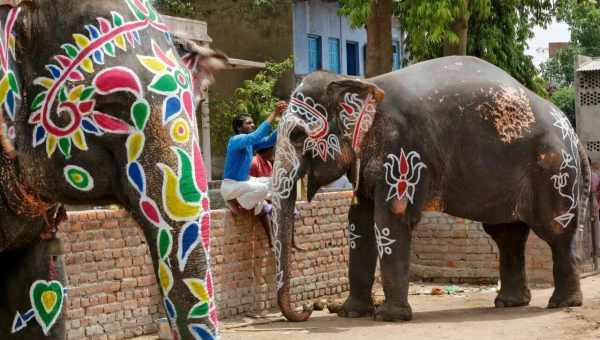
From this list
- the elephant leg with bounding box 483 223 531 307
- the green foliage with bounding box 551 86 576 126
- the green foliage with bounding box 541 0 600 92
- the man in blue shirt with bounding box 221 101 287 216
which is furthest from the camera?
the green foliage with bounding box 541 0 600 92

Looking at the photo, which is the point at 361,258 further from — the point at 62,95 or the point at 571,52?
the point at 571,52

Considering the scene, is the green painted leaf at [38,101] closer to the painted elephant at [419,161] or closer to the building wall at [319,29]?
the painted elephant at [419,161]

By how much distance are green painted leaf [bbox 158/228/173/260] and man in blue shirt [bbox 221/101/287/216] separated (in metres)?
6.83

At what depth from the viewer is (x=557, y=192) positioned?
11.1m

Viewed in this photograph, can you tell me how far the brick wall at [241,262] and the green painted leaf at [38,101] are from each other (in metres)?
3.44

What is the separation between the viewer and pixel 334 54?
3538 cm

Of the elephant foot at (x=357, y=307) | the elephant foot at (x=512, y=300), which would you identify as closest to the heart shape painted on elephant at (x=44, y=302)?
the elephant foot at (x=357, y=307)

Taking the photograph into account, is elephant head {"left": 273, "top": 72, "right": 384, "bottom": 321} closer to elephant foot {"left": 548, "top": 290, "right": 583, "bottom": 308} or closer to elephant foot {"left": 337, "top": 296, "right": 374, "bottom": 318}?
elephant foot {"left": 337, "top": 296, "right": 374, "bottom": 318}

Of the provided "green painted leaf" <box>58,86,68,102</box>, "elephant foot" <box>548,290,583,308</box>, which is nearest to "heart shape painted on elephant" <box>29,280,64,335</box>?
"green painted leaf" <box>58,86,68,102</box>

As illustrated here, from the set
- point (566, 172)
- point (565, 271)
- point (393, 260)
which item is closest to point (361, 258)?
point (393, 260)

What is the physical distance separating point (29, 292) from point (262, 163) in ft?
23.4

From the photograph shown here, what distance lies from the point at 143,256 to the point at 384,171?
2.32 m

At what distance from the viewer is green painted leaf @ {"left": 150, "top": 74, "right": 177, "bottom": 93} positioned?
3.65m

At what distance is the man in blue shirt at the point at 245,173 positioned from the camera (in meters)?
10.4
